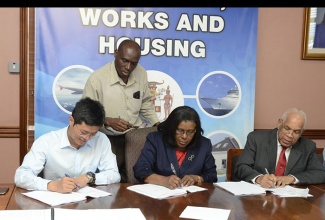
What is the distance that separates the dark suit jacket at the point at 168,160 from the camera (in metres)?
2.36

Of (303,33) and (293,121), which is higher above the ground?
(303,33)

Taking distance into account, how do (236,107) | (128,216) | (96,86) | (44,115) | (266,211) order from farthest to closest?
1. (236,107)
2. (44,115)
3. (96,86)
4. (266,211)
5. (128,216)

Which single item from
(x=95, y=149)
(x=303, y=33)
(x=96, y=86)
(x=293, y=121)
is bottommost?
(x=95, y=149)

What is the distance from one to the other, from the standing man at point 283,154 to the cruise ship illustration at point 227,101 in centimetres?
92

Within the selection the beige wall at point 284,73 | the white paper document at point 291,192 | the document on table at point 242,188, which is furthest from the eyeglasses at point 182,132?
the beige wall at point 284,73

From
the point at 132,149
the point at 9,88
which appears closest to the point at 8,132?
the point at 9,88

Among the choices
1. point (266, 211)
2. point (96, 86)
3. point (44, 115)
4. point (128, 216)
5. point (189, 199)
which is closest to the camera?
point (128, 216)

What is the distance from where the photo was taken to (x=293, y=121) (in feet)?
8.04

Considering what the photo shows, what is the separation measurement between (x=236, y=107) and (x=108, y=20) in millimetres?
1386

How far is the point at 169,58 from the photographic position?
3385mm
